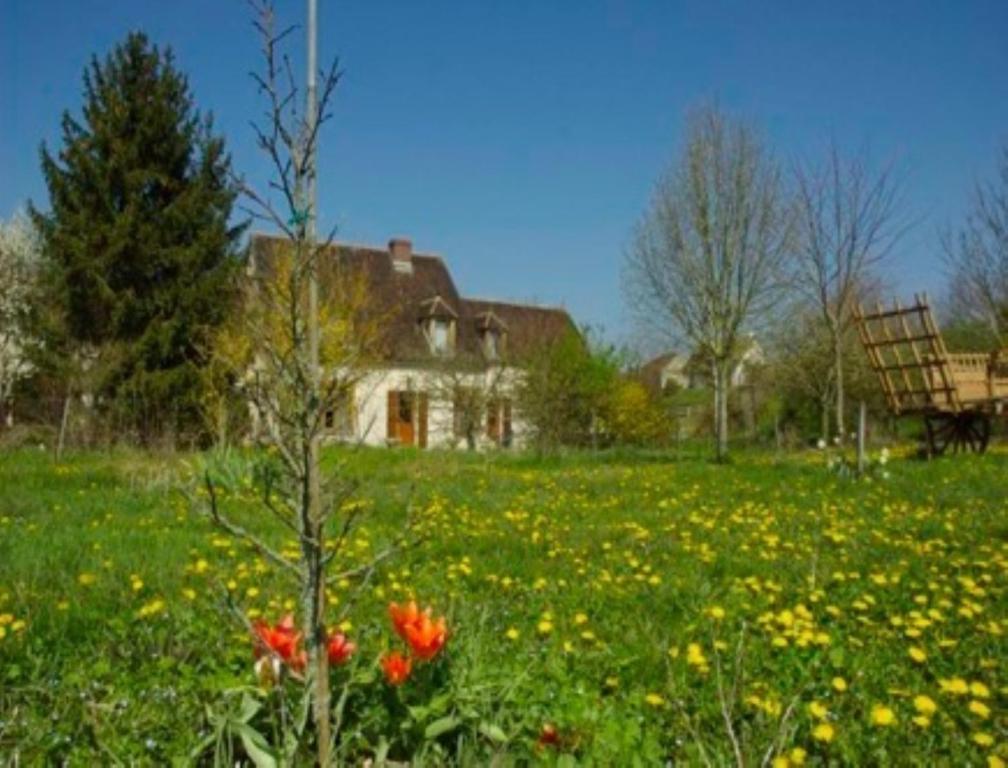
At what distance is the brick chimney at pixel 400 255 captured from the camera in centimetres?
3334

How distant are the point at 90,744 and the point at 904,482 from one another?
892cm

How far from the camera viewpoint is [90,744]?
2.11 meters

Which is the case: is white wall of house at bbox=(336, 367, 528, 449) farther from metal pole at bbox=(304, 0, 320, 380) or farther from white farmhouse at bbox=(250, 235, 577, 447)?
metal pole at bbox=(304, 0, 320, 380)

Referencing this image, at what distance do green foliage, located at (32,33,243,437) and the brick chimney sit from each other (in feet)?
41.6

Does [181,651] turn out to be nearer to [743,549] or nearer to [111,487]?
[743,549]

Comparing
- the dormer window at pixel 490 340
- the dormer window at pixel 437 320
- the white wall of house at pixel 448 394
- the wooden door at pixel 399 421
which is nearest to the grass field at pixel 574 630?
the white wall of house at pixel 448 394

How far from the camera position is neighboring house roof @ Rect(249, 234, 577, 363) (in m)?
30.4

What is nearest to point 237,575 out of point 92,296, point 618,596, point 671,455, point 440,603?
point 440,603

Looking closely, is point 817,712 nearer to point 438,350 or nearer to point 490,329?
point 438,350

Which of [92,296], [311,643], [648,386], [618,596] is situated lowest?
[618,596]

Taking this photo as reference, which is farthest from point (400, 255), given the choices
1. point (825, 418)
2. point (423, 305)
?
point (825, 418)

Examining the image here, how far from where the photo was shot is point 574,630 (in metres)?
3.56

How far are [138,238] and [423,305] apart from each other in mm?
13242

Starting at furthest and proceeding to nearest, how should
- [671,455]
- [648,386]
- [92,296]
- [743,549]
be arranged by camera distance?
1. [648,386]
2. [92,296]
3. [671,455]
4. [743,549]
